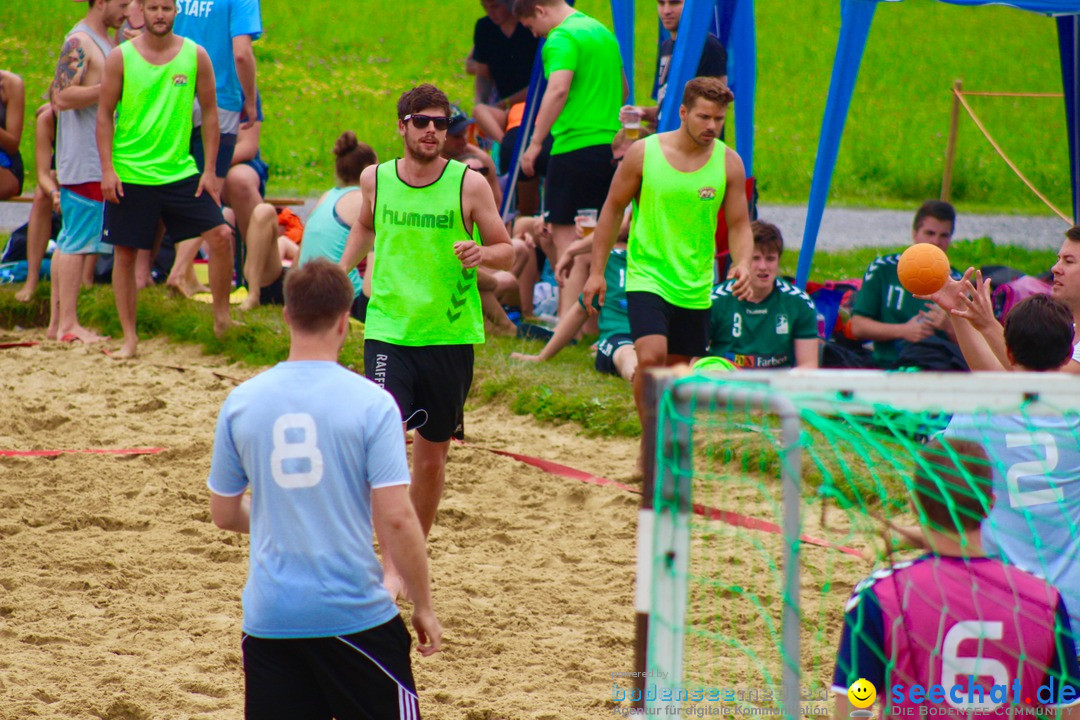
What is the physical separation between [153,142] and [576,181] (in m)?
2.92

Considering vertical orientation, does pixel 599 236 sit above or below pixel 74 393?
above

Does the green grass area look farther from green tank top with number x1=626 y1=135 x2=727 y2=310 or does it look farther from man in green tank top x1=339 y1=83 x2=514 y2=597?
man in green tank top x1=339 y1=83 x2=514 y2=597

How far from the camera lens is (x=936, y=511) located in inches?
104

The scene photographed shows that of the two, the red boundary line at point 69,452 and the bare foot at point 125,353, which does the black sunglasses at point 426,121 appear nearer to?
the red boundary line at point 69,452

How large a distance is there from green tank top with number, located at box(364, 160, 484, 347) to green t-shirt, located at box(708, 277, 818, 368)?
268 cm

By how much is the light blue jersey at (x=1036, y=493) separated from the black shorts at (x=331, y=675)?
1595 mm

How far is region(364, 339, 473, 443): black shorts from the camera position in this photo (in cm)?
479

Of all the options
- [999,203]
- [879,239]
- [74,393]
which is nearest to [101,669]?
[74,393]

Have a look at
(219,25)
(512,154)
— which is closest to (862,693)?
(512,154)

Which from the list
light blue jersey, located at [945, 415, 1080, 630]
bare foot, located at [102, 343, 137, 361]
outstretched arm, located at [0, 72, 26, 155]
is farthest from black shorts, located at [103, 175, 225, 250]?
light blue jersey, located at [945, 415, 1080, 630]

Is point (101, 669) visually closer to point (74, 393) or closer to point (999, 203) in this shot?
point (74, 393)

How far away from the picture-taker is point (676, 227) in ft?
20.2

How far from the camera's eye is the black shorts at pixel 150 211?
7938 mm

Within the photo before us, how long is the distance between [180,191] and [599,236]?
322 centimetres
